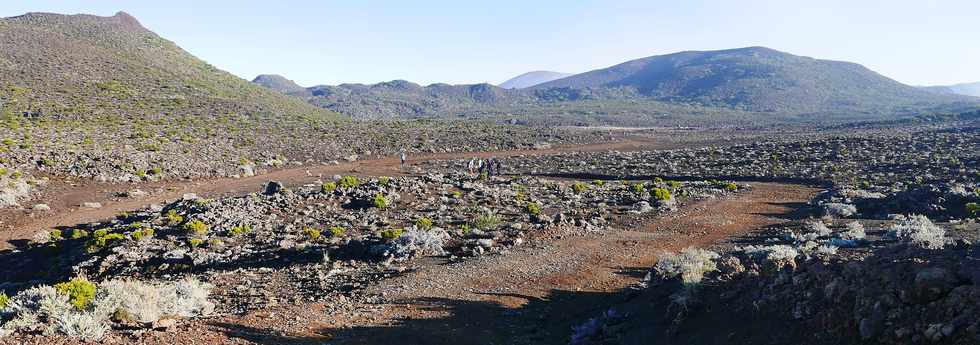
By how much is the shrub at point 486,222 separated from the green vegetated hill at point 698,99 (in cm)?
9614

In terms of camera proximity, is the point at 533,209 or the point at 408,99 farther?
the point at 408,99

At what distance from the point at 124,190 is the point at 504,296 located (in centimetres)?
2621

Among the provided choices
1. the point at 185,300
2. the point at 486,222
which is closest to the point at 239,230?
the point at 185,300

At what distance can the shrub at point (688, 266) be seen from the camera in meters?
10.1

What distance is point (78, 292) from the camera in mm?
9391

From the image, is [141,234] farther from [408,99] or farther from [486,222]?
[408,99]

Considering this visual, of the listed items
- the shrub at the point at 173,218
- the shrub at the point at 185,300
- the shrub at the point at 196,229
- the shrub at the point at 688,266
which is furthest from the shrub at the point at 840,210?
the shrub at the point at 173,218

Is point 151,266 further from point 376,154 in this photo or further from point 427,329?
point 376,154

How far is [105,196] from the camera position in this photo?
27312 millimetres

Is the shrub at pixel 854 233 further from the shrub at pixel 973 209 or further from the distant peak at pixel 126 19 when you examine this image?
the distant peak at pixel 126 19

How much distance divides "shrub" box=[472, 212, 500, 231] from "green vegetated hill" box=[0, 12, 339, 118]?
136 feet

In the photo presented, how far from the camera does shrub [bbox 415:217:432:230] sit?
18391mm

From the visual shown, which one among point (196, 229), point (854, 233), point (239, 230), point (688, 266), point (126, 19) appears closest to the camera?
point (688, 266)

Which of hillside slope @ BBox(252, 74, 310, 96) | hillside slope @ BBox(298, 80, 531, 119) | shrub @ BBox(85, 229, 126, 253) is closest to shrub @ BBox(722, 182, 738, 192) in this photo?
shrub @ BBox(85, 229, 126, 253)
